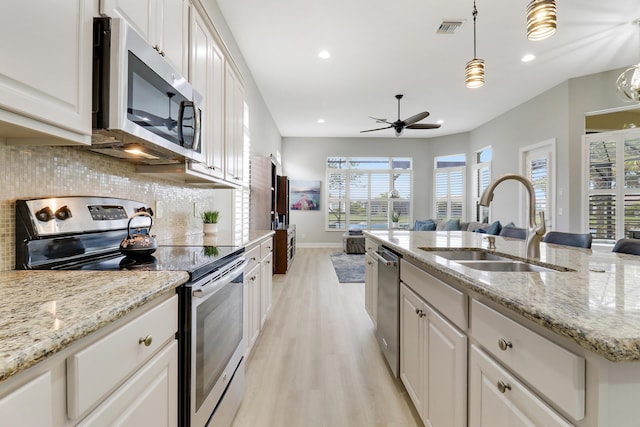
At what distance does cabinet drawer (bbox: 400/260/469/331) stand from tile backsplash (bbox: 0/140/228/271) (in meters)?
1.61

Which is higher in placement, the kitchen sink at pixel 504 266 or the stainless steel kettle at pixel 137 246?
the stainless steel kettle at pixel 137 246

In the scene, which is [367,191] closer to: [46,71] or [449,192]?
[449,192]

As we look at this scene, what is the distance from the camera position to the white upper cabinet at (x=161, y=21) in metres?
1.13

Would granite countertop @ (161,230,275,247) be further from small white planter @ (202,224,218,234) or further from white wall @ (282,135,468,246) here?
white wall @ (282,135,468,246)

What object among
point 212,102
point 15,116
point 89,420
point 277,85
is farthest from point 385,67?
point 89,420

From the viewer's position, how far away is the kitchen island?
1.85ft

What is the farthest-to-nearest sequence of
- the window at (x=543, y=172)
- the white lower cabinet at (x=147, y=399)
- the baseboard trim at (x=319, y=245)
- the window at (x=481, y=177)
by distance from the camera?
the baseboard trim at (x=319, y=245) → the window at (x=481, y=177) → the window at (x=543, y=172) → the white lower cabinet at (x=147, y=399)

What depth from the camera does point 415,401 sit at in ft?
5.11

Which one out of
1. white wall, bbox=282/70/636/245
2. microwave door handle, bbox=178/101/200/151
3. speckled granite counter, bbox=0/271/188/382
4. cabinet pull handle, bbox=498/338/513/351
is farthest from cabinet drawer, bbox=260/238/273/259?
white wall, bbox=282/70/636/245

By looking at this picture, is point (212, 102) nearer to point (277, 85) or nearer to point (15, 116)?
point (15, 116)

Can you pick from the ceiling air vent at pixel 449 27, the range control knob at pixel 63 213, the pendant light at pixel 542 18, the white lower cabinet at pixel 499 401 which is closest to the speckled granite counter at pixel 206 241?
the range control knob at pixel 63 213

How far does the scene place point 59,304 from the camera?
703 mm

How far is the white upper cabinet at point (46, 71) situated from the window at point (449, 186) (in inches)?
341

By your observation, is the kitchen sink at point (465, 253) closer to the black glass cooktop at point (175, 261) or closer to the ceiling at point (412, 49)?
the black glass cooktop at point (175, 261)
